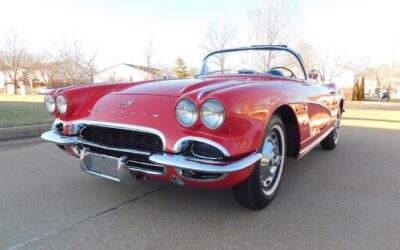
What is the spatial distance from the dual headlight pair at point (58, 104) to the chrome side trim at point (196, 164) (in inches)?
46.5

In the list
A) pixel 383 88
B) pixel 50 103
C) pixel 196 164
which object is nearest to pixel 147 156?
pixel 196 164

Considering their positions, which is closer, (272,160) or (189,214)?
(189,214)

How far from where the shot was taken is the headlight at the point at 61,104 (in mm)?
2719

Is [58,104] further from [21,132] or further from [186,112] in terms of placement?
[21,132]

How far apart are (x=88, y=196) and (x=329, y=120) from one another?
129 inches

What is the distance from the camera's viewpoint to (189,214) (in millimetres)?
2420

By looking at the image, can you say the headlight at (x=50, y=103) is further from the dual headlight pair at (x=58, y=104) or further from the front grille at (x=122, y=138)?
the front grille at (x=122, y=138)

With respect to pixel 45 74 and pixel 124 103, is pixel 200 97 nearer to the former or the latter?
pixel 124 103

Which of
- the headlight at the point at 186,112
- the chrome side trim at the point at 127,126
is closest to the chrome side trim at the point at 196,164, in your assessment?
the chrome side trim at the point at 127,126

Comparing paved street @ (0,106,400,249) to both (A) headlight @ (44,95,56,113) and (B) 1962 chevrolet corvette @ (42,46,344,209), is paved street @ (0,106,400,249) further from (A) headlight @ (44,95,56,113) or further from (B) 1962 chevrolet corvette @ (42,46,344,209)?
(A) headlight @ (44,95,56,113)

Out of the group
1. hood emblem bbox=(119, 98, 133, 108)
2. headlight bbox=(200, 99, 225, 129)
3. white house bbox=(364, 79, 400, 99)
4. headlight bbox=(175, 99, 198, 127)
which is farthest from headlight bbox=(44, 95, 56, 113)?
white house bbox=(364, 79, 400, 99)

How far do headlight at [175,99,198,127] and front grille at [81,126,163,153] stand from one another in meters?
0.23

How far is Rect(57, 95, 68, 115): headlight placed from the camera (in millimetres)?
2719

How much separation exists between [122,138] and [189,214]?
81 centimetres
